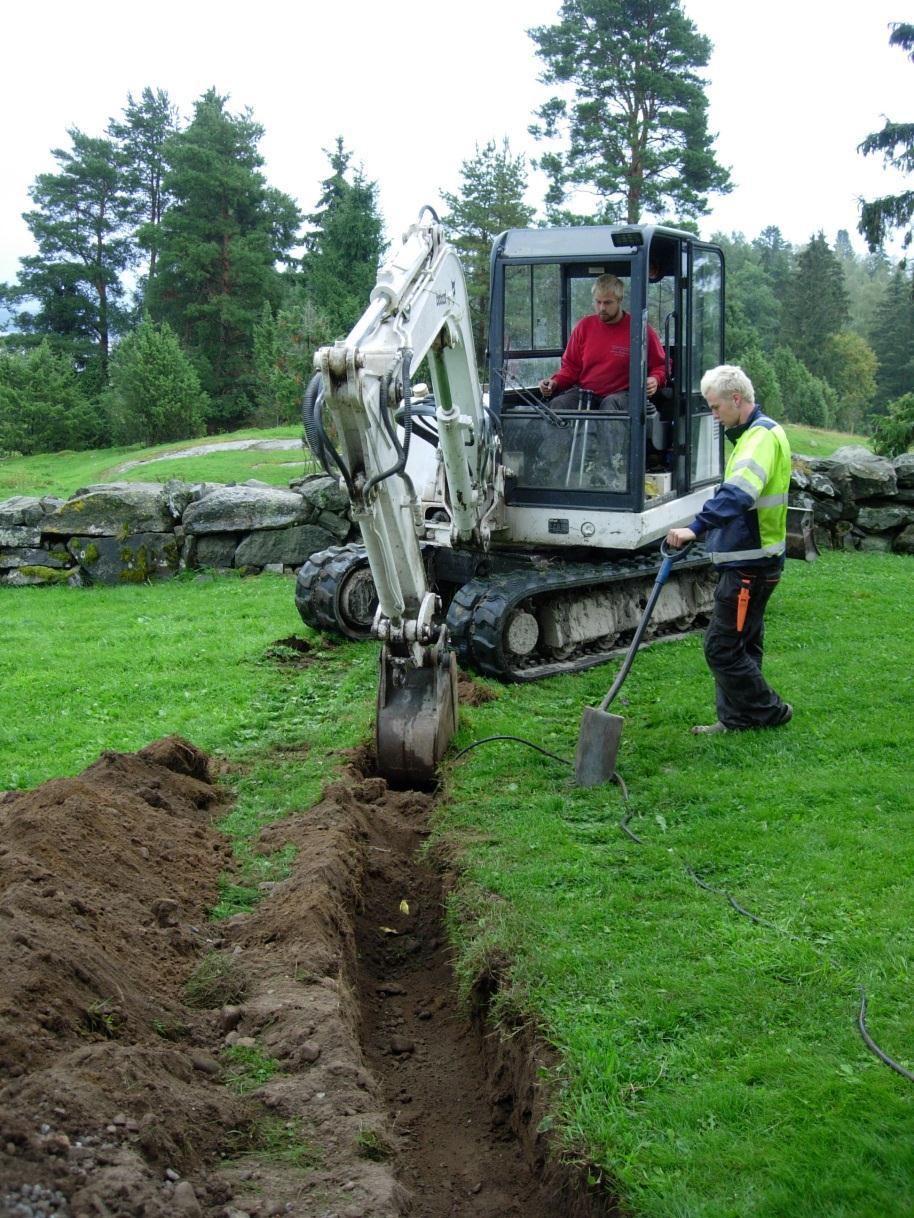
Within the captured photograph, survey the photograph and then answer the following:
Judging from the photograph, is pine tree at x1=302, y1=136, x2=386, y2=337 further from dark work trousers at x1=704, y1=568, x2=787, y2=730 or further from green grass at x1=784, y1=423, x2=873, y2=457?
dark work trousers at x1=704, y1=568, x2=787, y2=730

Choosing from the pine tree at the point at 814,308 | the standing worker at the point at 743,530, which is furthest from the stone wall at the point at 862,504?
the pine tree at the point at 814,308

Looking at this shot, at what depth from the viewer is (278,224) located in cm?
4428

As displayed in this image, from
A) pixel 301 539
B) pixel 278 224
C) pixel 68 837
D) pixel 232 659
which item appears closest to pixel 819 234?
pixel 278 224

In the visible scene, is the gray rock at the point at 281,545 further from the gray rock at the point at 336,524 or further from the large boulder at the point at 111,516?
the large boulder at the point at 111,516

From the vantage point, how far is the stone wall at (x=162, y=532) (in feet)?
45.4

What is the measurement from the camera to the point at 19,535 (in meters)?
13.9

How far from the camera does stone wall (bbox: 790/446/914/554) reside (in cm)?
1558

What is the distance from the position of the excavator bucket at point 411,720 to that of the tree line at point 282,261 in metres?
17.8

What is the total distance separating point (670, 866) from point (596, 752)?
1.25 meters

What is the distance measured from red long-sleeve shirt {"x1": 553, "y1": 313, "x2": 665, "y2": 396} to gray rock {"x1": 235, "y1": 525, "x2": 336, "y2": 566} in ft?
18.3

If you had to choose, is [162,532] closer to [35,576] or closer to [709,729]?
[35,576]

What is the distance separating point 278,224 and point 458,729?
133 feet

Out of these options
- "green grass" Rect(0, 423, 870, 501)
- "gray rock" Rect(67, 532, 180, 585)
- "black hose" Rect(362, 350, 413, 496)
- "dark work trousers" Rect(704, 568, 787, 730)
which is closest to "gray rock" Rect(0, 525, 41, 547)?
"gray rock" Rect(67, 532, 180, 585)

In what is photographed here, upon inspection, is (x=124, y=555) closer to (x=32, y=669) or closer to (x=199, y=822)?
(x=32, y=669)
